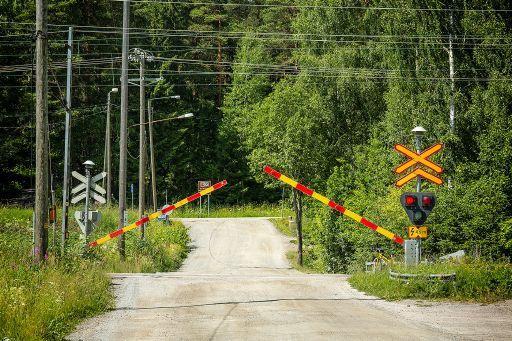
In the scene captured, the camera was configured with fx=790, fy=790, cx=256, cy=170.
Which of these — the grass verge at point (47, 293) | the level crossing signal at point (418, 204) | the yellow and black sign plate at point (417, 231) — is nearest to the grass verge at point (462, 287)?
the yellow and black sign plate at point (417, 231)

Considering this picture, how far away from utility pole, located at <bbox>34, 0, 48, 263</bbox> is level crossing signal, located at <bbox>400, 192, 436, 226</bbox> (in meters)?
7.68

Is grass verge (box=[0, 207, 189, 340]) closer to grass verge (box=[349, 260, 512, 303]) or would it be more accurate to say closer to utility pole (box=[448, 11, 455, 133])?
grass verge (box=[349, 260, 512, 303])

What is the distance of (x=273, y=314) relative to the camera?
14.2 metres

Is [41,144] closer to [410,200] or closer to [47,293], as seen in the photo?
[47,293]

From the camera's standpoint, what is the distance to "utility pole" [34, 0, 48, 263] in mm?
16478

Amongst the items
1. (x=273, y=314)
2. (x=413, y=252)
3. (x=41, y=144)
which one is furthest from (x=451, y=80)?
(x=273, y=314)

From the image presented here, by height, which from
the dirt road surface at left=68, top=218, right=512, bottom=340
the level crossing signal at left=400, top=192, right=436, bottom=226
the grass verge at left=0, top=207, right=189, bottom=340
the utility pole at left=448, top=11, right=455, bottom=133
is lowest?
the dirt road surface at left=68, top=218, right=512, bottom=340

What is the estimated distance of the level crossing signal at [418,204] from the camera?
56.3ft

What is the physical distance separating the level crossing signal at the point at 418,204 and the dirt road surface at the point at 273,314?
2.06 m

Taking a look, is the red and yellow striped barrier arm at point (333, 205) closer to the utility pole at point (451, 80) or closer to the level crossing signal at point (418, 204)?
the level crossing signal at point (418, 204)

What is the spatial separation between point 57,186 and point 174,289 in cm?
4885

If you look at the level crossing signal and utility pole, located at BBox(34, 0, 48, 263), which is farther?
the level crossing signal

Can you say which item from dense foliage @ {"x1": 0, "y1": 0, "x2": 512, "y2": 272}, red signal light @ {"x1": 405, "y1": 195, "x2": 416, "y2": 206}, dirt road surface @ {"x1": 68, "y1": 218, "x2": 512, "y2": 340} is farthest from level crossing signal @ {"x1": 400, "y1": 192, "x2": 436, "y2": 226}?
dense foliage @ {"x1": 0, "y1": 0, "x2": 512, "y2": 272}

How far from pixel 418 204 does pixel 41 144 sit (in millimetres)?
8179
